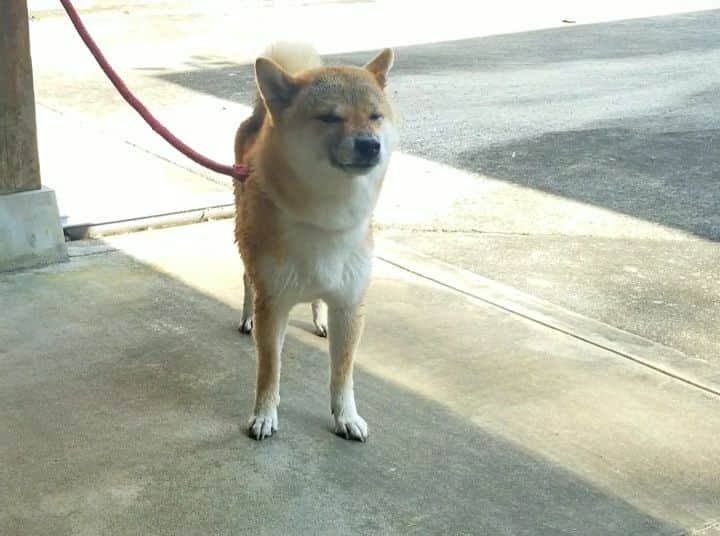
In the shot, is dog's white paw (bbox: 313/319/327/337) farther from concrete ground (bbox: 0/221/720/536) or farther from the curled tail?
the curled tail

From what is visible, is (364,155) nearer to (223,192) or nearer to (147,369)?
(147,369)

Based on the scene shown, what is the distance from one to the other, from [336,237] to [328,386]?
2.70 feet

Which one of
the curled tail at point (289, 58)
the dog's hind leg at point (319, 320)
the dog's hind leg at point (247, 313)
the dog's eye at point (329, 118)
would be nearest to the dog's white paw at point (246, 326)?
the dog's hind leg at point (247, 313)

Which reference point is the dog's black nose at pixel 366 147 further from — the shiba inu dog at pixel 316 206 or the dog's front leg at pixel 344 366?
the dog's front leg at pixel 344 366

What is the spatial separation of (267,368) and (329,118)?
93 centimetres

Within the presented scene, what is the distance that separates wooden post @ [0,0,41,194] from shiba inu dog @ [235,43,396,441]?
6.26 ft

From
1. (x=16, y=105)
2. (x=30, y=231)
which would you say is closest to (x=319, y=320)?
(x=30, y=231)

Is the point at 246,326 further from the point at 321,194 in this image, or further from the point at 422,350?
the point at 321,194

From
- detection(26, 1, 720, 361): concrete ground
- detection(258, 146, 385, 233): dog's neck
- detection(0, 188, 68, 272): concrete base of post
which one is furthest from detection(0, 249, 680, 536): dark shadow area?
detection(26, 1, 720, 361): concrete ground

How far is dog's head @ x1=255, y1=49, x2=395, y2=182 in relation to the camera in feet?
11.0

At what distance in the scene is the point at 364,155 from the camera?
3.33 m

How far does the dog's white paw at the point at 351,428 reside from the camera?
12.4 feet

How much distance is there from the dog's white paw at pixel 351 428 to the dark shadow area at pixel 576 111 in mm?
3339

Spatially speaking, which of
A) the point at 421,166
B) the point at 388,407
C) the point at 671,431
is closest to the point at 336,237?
the point at 388,407
